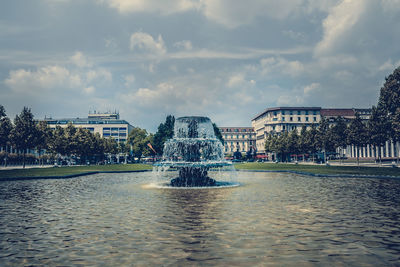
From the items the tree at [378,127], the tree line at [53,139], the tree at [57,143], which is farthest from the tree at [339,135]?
the tree at [57,143]

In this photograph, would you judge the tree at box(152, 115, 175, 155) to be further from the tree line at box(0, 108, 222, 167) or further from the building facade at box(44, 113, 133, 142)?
the building facade at box(44, 113, 133, 142)

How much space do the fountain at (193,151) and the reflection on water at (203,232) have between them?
8.77 metres

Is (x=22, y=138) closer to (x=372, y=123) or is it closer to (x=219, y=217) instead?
A: (x=219, y=217)

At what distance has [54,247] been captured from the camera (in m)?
7.74

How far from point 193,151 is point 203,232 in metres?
16.0

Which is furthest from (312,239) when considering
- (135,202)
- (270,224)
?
(135,202)

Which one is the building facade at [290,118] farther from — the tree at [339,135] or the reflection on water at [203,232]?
the reflection on water at [203,232]

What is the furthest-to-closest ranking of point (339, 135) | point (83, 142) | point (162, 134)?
1. point (162, 134)
2. point (83, 142)
3. point (339, 135)

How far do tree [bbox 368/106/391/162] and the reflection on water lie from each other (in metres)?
46.6

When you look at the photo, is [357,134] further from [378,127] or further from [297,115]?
[297,115]

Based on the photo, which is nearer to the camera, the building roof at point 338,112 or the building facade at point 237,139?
the building roof at point 338,112

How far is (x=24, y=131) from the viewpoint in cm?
5784

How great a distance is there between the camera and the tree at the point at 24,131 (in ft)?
189

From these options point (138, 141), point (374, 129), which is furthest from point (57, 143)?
point (374, 129)
